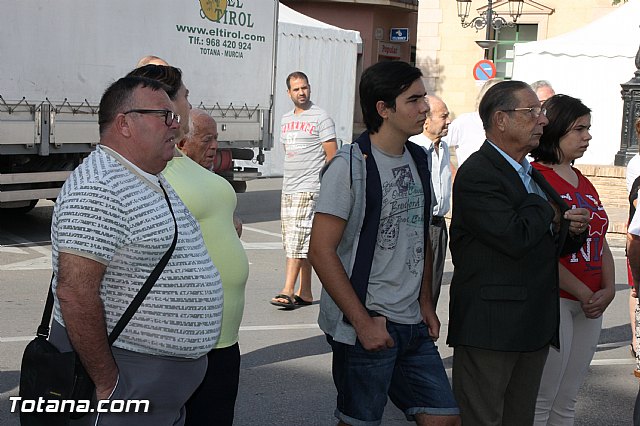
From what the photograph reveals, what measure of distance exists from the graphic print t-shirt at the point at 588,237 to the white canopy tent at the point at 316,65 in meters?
14.3

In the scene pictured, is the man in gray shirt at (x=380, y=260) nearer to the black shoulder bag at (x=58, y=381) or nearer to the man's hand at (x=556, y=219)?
the man's hand at (x=556, y=219)

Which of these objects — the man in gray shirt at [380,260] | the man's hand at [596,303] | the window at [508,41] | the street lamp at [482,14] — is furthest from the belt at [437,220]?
the window at [508,41]

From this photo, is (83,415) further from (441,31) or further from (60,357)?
(441,31)

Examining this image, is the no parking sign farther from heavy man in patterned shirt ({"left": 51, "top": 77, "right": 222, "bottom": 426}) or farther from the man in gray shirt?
heavy man in patterned shirt ({"left": 51, "top": 77, "right": 222, "bottom": 426})

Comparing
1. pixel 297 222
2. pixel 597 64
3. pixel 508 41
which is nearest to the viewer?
pixel 297 222

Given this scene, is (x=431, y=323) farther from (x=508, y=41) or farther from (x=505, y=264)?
(x=508, y=41)

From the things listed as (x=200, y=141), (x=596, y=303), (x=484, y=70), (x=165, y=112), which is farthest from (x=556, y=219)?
(x=484, y=70)

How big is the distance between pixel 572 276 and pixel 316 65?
51.1ft

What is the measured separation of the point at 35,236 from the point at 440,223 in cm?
686

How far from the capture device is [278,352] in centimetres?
714

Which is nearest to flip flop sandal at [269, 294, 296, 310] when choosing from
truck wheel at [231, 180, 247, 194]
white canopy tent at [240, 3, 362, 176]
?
truck wheel at [231, 180, 247, 194]

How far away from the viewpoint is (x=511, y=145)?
424 centimetres

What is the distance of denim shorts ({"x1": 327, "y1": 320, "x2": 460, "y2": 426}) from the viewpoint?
3992 millimetres

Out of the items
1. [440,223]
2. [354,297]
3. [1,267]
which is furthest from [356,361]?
[1,267]
